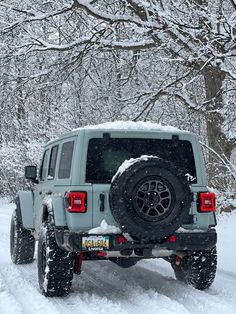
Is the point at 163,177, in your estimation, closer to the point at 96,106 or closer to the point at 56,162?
the point at 56,162

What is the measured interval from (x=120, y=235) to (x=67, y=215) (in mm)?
645

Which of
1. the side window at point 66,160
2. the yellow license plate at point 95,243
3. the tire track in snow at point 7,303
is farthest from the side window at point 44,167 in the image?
the yellow license plate at point 95,243

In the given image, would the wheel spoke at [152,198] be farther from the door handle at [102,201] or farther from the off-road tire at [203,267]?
the off-road tire at [203,267]

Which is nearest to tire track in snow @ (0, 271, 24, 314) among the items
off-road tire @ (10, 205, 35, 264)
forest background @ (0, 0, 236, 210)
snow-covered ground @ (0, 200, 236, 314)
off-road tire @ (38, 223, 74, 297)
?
snow-covered ground @ (0, 200, 236, 314)

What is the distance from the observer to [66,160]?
6.48 meters

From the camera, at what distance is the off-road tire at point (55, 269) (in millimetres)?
5992

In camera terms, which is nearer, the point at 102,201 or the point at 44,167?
the point at 102,201

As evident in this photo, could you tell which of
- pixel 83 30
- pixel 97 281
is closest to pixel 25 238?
pixel 97 281

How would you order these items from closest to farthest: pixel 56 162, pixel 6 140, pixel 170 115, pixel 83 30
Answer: pixel 56 162 < pixel 83 30 < pixel 170 115 < pixel 6 140

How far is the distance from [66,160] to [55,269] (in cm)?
134

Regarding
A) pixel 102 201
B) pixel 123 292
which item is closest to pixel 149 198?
pixel 102 201

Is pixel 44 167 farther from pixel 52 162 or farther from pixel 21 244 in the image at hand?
pixel 21 244

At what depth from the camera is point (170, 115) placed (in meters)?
17.7

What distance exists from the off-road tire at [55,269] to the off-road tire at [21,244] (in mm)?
2224
